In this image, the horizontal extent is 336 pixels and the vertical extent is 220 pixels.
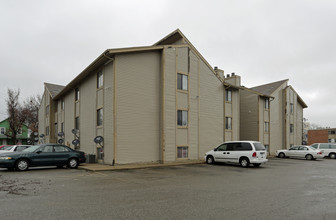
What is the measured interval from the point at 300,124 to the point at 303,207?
109 ft

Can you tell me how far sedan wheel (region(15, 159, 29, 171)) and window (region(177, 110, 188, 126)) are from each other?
10.1 metres

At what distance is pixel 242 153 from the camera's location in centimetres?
1636

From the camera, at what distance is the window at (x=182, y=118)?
19.0 m

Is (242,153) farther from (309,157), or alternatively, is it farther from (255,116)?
(255,116)

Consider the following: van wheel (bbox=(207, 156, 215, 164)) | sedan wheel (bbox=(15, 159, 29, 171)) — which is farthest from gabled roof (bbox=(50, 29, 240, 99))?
van wheel (bbox=(207, 156, 215, 164))

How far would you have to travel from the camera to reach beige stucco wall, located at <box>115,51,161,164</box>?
1642cm

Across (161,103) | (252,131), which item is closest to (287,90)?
(252,131)

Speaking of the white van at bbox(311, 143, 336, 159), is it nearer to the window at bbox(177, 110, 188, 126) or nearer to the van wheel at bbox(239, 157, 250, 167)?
the van wheel at bbox(239, 157, 250, 167)

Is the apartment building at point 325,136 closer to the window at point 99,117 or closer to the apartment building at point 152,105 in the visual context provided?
the apartment building at point 152,105

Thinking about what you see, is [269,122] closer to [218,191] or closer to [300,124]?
[300,124]

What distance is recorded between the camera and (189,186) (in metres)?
9.22

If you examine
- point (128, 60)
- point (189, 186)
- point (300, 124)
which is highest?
point (128, 60)

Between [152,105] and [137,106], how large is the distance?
125cm

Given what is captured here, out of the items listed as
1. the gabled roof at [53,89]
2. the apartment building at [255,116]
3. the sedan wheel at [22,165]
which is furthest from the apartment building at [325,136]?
the sedan wheel at [22,165]
